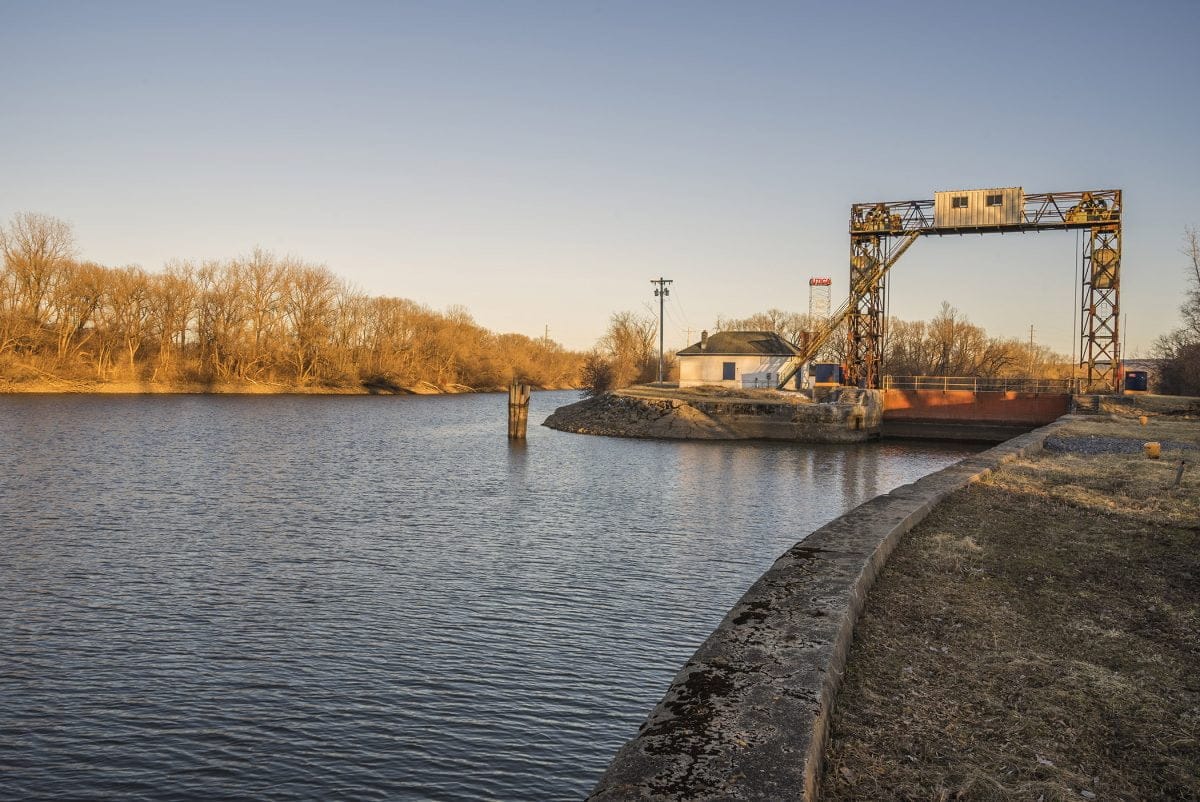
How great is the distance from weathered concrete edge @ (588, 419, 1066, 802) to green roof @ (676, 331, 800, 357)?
→ 45229 mm

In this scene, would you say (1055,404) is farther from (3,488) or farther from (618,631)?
(3,488)

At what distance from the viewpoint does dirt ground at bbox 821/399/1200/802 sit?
4.67m

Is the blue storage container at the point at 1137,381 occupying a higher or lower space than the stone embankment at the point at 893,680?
higher

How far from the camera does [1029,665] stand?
6.38 meters

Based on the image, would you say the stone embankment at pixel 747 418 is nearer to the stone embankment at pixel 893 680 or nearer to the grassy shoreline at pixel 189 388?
the stone embankment at pixel 893 680

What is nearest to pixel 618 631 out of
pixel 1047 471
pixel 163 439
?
pixel 1047 471

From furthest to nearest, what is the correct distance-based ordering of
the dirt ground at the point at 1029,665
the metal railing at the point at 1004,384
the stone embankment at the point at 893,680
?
the metal railing at the point at 1004,384
the dirt ground at the point at 1029,665
the stone embankment at the point at 893,680

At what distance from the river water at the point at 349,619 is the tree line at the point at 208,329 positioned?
59.9m

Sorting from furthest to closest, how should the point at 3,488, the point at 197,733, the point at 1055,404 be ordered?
the point at 1055,404, the point at 3,488, the point at 197,733

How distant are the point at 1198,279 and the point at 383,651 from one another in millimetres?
53271

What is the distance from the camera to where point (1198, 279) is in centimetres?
4669

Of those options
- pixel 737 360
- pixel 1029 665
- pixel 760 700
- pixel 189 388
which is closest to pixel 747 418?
pixel 737 360

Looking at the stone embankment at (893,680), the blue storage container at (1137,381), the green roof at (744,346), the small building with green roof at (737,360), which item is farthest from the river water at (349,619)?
the blue storage container at (1137,381)

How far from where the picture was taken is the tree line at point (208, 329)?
74500 mm
